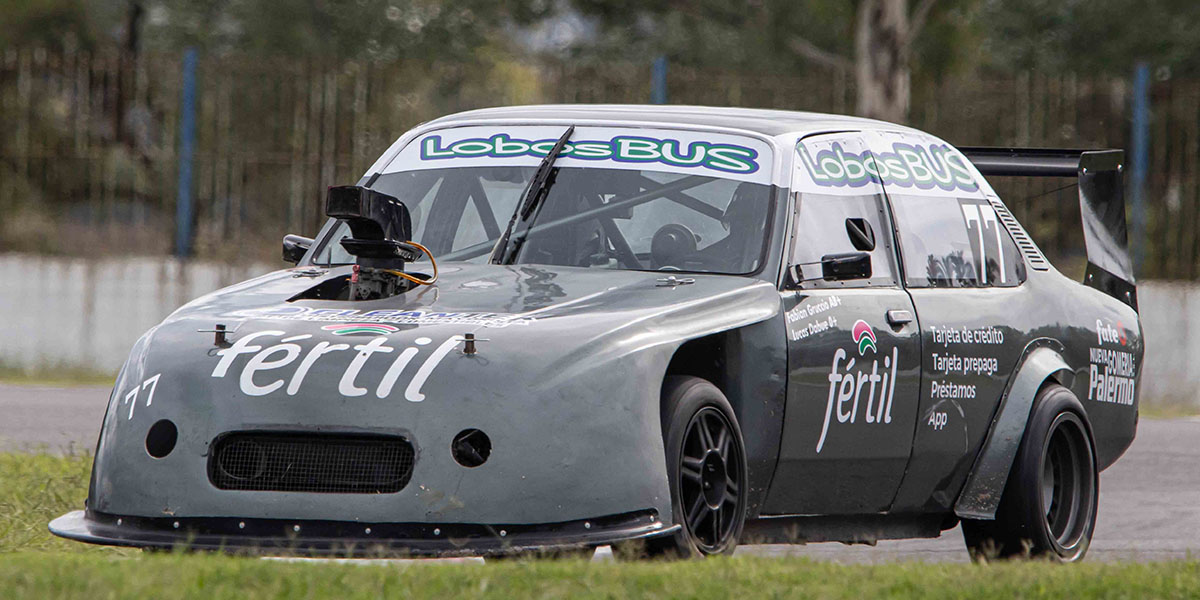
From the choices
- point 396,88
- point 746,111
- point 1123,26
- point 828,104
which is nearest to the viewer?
point 746,111

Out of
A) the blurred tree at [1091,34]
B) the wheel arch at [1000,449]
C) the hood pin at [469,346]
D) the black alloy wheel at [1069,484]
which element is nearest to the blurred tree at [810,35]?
the blurred tree at [1091,34]

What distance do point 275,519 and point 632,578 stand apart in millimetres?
1107

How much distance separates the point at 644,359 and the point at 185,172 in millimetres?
11955

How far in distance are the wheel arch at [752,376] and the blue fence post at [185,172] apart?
36.8ft

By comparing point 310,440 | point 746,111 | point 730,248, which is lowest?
point 310,440

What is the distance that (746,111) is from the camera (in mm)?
7875

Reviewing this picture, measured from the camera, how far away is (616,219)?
23.1 ft

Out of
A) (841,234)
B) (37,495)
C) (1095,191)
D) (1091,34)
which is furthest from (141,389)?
(1091,34)

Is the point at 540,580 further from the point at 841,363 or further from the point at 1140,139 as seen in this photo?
the point at 1140,139

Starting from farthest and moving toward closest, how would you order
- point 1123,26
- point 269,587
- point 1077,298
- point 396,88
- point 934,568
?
point 1123,26 → point 396,88 → point 1077,298 → point 934,568 → point 269,587

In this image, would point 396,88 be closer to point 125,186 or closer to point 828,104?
point 125,186

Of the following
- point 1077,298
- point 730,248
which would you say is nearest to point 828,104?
point 1077,298

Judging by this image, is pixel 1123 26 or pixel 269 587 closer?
pixel 269 587

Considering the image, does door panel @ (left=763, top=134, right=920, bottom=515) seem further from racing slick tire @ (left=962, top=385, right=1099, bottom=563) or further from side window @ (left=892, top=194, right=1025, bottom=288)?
racing slick tire @ (left=962, top=385, right=1099, bottom=563)
